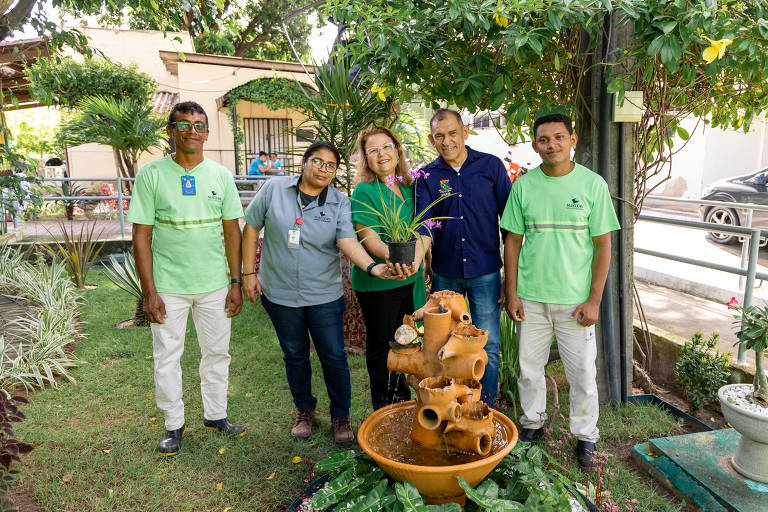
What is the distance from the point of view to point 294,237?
3.01 meters

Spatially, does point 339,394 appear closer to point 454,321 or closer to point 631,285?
point 454,321

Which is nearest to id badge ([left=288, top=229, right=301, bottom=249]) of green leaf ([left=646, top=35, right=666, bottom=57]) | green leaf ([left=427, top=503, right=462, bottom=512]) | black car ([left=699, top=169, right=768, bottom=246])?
green leaf ([left=427, top=503, right=462, bottom=512])

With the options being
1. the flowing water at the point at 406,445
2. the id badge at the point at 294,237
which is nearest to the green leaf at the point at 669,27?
the flowing water at the point at 406,445

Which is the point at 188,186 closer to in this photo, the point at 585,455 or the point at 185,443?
the point at 185,443

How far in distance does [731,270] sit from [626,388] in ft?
3.65

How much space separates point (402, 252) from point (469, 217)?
2.11 feet

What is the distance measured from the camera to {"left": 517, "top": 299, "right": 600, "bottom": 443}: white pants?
293cm

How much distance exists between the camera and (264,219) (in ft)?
10.3

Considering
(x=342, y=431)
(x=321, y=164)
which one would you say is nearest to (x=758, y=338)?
(x=342, y=431)

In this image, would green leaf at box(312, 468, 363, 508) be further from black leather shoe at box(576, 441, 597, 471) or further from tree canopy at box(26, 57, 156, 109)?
tree canopy at box(26, 57, 156, 109)

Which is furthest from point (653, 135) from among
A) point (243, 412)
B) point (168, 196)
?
point (243, 412)

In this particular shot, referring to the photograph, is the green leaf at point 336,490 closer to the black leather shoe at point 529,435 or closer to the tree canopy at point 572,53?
the black leather shoe at point 529,435

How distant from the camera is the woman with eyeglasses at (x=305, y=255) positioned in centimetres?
302

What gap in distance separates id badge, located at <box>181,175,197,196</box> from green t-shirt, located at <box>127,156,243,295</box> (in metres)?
0.01
